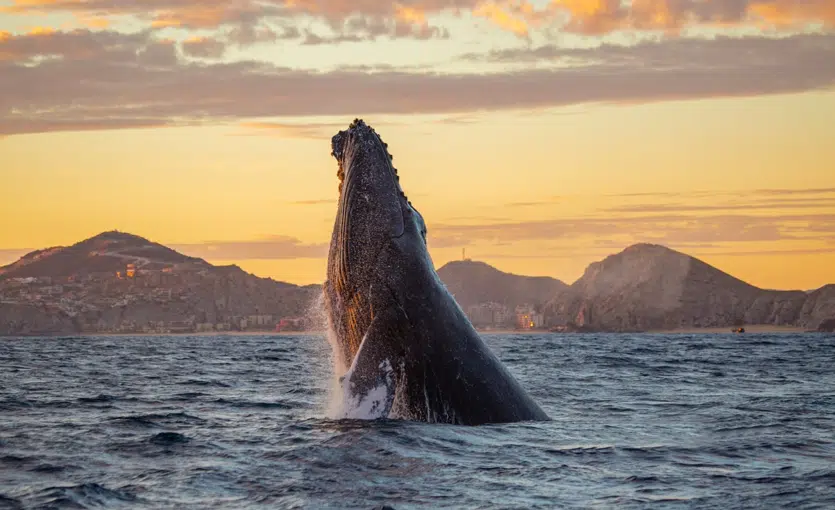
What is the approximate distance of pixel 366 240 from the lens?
10102 millimetres

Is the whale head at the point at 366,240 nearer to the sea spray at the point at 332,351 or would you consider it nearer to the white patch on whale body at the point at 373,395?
the sea spray at the point at 332,351

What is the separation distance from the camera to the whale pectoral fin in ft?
32.1

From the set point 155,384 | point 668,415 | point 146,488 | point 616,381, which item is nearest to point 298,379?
point 155,384

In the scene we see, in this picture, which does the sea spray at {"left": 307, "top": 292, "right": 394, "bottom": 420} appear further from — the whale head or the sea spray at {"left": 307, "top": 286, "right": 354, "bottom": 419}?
the whale head

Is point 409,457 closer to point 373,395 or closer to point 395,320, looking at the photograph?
A: point 373,395

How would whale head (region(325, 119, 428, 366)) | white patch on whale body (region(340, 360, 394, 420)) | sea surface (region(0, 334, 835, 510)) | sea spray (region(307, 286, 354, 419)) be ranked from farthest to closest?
sea spray (region(307, 286, 354, 419))
whale head (region(325, 119, 428, 366))
white patch on whale body (region(340, 360, 394, 420))
sea surface (region(0, 334, 835, 510))

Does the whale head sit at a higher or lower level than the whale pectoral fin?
higher

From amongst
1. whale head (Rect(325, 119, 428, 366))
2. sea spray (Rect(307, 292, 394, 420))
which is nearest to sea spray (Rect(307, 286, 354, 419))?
sea spray (Rect(307, 292, 394, 420))

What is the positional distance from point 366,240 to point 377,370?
1215 millimetres

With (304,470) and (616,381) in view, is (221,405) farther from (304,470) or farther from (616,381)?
(616,381)

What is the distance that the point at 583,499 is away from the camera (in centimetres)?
811

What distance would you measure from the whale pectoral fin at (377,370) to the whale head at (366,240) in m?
0.34

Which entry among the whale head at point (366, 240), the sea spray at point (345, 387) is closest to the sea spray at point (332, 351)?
the sea spray at point (345, 387)

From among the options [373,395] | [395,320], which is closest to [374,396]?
[373,395]
